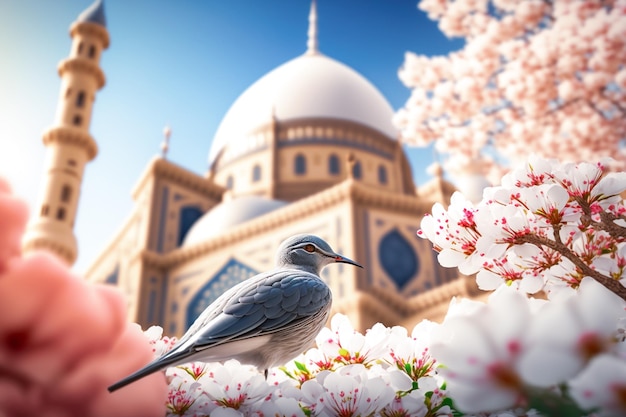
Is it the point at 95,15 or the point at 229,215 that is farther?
the point at 95,15

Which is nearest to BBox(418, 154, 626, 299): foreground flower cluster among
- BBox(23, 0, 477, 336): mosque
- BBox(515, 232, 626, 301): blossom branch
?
BBox(515, 232, 626, 301): blossom branch

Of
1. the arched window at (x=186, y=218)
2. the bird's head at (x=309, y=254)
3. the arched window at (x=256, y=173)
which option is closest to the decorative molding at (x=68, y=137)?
the arched window at (x=186, y=218)

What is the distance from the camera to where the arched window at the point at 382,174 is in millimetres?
22609

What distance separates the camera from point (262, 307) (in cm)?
148

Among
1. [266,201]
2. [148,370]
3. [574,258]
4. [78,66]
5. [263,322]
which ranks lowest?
[148,370]

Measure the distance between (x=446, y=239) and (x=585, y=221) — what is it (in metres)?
0.37

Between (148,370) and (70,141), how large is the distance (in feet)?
59.2

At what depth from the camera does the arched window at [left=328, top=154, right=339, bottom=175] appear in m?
22.2

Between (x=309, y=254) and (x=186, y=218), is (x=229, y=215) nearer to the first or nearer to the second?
(x=186, y=218)

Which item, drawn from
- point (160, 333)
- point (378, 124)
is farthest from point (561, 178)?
point (378, 124)

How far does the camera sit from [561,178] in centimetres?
153

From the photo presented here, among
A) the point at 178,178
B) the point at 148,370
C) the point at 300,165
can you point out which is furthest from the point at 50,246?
the point at 148,370

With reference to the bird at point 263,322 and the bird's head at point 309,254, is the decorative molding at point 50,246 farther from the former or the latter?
the bird at point 263,322

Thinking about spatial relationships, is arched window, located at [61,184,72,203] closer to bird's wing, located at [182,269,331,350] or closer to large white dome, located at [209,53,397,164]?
large white dome, located at [209,53,397,164]
